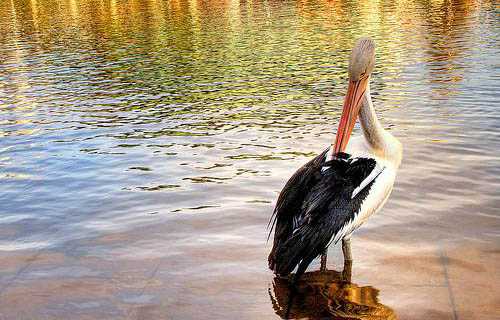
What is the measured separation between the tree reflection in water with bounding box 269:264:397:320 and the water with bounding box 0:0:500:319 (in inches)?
1.9

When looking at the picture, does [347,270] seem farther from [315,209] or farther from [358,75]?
[358,75]

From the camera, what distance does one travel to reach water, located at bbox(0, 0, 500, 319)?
5906mm

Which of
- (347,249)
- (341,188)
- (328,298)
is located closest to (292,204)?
(341,188)

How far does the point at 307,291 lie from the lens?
585cm

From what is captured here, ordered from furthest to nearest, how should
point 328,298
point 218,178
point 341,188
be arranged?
1. point 218,178
2. point 328,298
3. point 341,188

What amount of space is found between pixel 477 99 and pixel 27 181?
8867 millimetres

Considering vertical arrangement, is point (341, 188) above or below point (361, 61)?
below

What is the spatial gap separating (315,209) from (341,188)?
32cm

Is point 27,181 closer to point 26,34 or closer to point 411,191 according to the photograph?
point 411,191

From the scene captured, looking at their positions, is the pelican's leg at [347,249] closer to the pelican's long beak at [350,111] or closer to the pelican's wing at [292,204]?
the pelican's wing at [292,204]

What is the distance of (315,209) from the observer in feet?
18.1

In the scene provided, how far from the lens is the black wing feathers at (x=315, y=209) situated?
541 centimetres

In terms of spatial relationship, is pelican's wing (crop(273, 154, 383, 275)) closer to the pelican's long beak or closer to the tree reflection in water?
the pelican's long beak

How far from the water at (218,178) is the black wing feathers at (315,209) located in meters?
0.53
